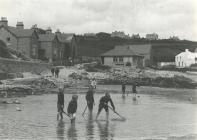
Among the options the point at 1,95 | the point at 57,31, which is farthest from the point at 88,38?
→ the point at 1,95

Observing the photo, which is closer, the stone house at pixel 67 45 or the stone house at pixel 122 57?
the stone house at pixel 122 57

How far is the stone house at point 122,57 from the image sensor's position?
91.6 metres

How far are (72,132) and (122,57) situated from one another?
76.4 metres

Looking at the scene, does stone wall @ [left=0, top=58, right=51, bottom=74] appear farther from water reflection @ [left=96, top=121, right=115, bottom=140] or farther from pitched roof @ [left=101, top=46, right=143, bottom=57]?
water reflection @ [left=96, top=121, right=115, bottom=140]

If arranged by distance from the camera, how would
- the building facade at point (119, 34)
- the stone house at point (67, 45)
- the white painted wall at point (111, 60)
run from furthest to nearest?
the building facade at point (119, 34), the stone house at point (67, 45), the white painted wall at point (111, 60)

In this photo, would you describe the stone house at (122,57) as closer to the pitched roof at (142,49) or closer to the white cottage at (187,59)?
the pitched roof at (142,49)

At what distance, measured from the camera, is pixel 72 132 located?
16578 mm

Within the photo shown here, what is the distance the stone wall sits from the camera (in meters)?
53.2

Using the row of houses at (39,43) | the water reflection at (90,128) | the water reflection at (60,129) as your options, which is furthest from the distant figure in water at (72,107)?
the row of houses at (39,43)

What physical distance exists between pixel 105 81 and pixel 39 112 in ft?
128

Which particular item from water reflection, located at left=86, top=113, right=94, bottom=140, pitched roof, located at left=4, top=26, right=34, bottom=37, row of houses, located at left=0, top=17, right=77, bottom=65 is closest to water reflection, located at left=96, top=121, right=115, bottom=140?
water reflection, located at left=86, top=113, right=94, bottom=140

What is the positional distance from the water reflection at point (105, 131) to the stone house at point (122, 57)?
7123 cm

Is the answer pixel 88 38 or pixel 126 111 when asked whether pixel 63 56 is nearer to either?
pixel 88 38

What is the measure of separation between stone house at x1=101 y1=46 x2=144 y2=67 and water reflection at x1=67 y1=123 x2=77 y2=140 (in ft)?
238
